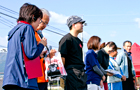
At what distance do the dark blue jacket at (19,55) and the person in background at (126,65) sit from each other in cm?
422

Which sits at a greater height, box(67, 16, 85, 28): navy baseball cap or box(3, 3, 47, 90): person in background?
box(67, 16, 85, 28): navy baseball cap

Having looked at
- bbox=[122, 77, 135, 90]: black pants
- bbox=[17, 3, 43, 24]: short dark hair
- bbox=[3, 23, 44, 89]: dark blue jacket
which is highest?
bbox=[17, 3, 43, 24]: short dark hair

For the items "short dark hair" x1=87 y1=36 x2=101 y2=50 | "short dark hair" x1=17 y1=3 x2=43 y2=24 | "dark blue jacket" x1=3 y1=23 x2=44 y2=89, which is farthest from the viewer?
"short dark hair" x1=87 y1=36 x2=101 y2=50

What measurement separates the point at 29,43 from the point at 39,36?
0.78 metres

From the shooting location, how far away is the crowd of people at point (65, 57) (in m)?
1.93

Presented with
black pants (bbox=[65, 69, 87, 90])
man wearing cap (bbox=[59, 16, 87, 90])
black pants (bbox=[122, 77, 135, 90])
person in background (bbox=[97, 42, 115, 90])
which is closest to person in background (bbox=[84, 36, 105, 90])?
person in background (bbox=[97, 42, 115, 90])

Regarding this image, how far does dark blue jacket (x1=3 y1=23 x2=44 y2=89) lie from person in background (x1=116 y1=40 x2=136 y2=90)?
4.22m

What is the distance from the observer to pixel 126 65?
19.0ft

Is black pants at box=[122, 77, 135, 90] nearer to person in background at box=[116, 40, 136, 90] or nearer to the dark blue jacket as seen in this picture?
person in background at box=[116, 40, 136, 90]

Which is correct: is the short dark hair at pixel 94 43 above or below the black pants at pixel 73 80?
above

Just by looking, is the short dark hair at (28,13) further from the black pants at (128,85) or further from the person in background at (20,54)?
the black pants at (128,85)

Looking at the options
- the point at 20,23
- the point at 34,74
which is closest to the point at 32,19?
the point at 20,23

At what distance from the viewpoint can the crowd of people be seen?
1934 mm

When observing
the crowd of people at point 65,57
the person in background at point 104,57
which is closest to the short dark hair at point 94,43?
the crowd of people at point 65,57
